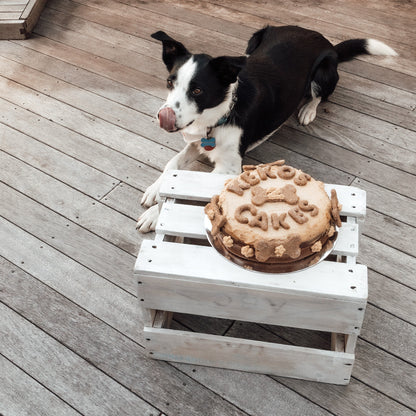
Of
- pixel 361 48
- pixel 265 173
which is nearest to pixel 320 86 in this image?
pixel 361 48

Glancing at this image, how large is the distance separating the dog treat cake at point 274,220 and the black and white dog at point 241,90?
622 mm

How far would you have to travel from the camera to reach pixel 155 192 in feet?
7.46

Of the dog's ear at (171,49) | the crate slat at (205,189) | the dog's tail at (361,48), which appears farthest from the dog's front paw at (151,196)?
the dog's tail at (361,48)

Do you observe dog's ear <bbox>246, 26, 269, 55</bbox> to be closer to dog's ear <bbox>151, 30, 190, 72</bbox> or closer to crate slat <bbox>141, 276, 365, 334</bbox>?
dog's ear <bbox>151, 30, 190, 72</bbox>

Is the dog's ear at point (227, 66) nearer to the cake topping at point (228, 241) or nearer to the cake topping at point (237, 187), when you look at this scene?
the cake topping at point (237, 187)

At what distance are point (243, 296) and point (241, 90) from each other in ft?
3.72

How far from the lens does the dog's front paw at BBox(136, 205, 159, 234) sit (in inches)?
85.0

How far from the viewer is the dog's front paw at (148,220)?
85.0 inches

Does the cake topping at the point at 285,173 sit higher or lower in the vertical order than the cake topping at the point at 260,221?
higher

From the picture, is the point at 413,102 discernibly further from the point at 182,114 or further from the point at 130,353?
the point at 130,353

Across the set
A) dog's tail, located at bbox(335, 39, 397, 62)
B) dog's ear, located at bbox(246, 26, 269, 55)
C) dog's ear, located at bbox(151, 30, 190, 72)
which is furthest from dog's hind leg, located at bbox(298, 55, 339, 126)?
dog's ear, located at bbox(151, 30, 190, 72)

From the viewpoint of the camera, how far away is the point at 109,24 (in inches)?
145

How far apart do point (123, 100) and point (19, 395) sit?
6.09 ft

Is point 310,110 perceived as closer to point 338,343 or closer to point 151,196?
point 151,196
